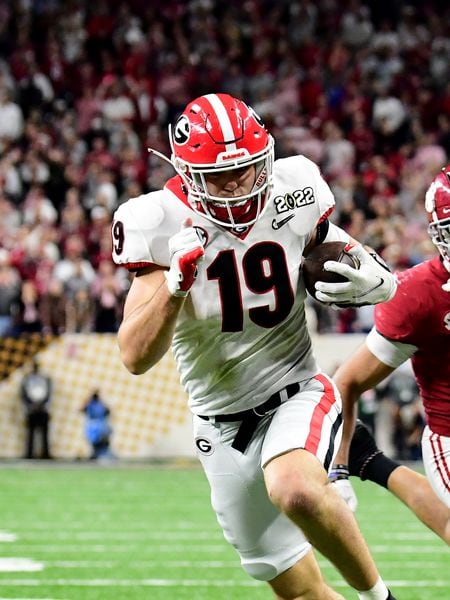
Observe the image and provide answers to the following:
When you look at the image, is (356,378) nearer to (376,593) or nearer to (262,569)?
(262,569)

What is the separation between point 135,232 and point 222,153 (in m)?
0.33

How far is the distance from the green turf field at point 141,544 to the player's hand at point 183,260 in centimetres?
206

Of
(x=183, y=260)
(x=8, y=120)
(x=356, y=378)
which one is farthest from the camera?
(x=8, y=120)

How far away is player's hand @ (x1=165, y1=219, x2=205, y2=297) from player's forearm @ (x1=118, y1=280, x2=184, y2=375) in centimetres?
5

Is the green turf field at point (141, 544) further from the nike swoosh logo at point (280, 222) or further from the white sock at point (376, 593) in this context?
the nike swoosh logo at point (280, 222)

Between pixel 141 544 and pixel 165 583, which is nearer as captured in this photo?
pixel 165 583

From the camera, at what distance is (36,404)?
10461 mm

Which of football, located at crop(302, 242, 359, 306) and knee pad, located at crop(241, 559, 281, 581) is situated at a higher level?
football, located at crop(302, 242, 359, 306)

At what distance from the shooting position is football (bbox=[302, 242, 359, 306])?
348cm

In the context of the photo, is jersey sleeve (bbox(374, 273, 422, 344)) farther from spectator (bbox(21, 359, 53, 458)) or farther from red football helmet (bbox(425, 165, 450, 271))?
spectator (bbox(21, 359, 53, 458))

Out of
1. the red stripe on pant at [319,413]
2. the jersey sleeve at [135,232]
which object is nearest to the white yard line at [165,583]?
the red stripe on pant at [319,413]

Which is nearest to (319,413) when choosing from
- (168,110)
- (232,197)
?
(232,197)

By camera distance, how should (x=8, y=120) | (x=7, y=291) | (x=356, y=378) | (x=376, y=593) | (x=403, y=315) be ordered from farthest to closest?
Result: (x=8, y=120)
(x=7, y=291)
(x=356, y=378)
(x=403, y=315)
(x=376, y=593)

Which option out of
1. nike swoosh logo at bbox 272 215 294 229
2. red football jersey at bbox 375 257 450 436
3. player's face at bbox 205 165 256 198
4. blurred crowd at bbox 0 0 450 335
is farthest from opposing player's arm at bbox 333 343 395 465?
blurred crowd at bbox 0 0 450 335
